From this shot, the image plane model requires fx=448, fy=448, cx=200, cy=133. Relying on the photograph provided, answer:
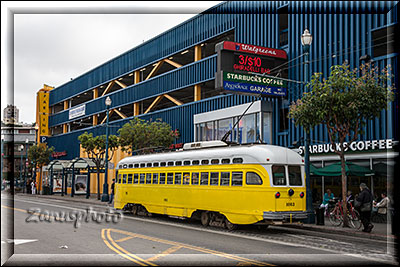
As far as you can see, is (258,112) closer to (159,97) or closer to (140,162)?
(140,162)

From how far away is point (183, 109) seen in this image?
38.9 m

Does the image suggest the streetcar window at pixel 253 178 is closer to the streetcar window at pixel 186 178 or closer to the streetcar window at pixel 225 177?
the streetcar window at pixel 225 177

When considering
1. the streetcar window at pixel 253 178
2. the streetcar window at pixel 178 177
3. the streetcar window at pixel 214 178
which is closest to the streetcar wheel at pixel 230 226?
the streetcar window at pixel 214 178

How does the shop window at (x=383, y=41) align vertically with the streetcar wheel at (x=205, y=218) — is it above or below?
above

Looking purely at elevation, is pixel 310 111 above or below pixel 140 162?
above

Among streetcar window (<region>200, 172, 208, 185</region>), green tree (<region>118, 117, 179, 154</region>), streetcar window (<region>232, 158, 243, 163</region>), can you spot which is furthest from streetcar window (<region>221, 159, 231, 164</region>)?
green tree (<region>118, 117, 179, 154</region>)

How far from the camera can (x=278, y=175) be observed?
1600 centimetres

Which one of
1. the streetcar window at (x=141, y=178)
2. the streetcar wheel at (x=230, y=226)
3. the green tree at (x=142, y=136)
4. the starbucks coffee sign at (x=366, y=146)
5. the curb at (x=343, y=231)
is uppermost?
the green tree at (x=142, y=136)

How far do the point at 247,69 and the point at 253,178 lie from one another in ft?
38.1

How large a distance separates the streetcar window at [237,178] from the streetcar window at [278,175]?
128 centimetres

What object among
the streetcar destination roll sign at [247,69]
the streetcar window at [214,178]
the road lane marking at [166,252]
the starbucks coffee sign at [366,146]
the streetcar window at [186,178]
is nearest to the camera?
the road lane marking at [166,252]

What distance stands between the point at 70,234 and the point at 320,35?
1755 cm

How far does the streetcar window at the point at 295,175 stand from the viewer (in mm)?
16316

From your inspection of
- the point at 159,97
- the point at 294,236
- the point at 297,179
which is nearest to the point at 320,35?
the point at 297,179
